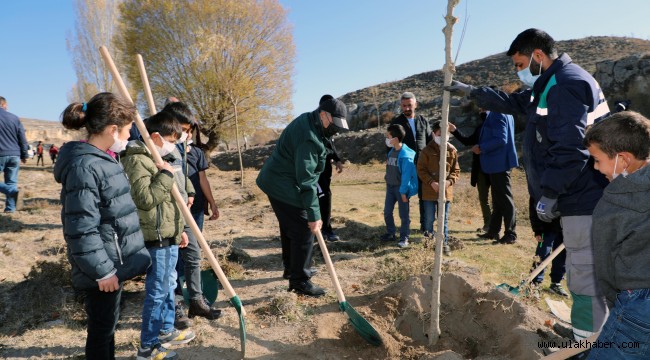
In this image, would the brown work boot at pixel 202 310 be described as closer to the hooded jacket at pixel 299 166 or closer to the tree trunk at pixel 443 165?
the hooded jacket at pixel 299 166

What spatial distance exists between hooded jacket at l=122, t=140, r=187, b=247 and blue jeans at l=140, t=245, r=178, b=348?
0.11 m

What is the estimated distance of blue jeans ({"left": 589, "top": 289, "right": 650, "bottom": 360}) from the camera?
1794mm

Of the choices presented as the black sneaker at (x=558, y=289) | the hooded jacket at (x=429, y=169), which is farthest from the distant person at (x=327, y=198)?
the black sneaker at (x=558, y=289)

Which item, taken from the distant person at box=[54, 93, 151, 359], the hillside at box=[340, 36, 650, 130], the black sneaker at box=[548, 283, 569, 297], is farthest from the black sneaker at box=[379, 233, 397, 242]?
the hillside at box=[340, 36, 650, 130]

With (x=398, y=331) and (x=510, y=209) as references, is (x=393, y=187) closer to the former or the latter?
(x=510, y=209)

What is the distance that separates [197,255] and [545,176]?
2874mm

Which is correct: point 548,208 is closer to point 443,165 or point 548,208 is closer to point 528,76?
point 443,165

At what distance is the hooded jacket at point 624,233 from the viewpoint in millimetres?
1812

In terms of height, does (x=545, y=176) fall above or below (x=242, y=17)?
below

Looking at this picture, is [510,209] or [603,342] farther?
[510,209]

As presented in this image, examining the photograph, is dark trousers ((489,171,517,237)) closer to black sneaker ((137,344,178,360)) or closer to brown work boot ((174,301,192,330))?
brown work boot ((174,301,192,330))

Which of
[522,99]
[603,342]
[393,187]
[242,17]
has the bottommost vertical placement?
[603,342]

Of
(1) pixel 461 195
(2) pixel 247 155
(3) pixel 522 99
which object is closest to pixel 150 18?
(2) pixel 247 155

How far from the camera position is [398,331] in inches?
135
